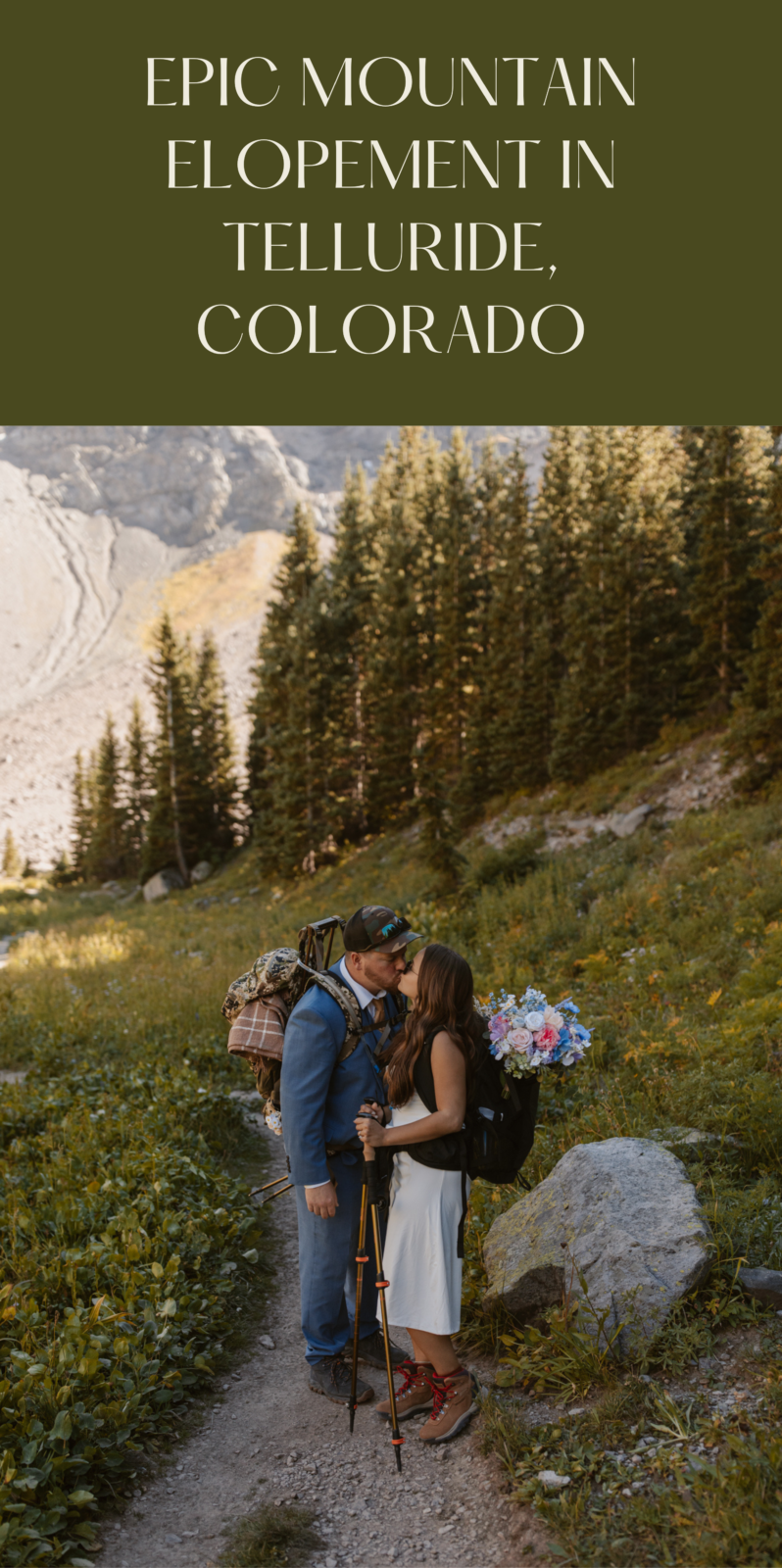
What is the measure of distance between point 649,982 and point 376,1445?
6.87m

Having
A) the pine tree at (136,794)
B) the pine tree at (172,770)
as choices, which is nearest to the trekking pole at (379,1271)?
the pine tree at (172,770)

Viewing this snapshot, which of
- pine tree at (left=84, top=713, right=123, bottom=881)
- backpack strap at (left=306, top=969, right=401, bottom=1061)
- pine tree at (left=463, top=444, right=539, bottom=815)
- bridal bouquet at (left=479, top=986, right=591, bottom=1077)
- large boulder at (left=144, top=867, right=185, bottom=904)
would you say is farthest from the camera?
pine tree at (left=84, top=713, right=123, bottom=881)

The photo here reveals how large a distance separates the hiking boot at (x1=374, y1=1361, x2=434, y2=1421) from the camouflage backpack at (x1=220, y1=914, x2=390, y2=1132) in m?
1.52

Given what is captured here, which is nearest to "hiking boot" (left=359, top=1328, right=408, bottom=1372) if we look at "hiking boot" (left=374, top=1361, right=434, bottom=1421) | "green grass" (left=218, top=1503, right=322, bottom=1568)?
"hiking boot" (left=374, top=1361, right=434, bottom=1421)

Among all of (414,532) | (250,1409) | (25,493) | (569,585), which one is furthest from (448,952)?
(25,493)

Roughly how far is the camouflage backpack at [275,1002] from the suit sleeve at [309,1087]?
17 cm

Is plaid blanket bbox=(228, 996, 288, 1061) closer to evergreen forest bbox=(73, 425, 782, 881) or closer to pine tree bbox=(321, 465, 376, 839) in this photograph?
evergreen forest bbox=(73, 425, 782, 881)

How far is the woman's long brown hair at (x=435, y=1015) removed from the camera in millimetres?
4625

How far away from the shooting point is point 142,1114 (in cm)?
899

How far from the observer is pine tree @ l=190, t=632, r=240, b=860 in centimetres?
4581

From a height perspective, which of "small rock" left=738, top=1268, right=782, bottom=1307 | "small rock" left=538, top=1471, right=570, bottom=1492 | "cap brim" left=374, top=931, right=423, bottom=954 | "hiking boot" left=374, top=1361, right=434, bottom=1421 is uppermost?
"cap brim" left=374, top=931, right=423, bottom=954

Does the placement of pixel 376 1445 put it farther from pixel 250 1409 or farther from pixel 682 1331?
pixel 682 1331

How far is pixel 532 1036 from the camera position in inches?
183

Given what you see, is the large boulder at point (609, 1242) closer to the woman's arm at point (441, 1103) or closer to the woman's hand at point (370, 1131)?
the woman's arm at point (441, 1103)
